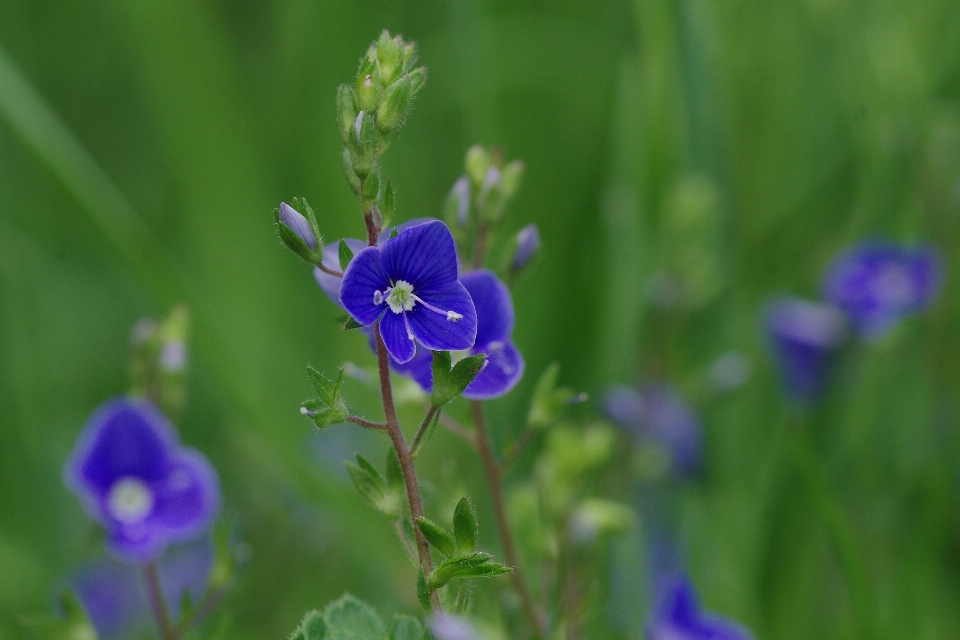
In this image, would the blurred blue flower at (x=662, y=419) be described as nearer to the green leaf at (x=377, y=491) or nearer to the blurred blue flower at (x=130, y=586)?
the blurred blue flower at (x=130, y=586)

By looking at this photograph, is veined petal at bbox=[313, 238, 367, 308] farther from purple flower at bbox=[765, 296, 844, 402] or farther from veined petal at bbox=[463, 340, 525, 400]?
purple flower at bbox=[765, 296, 844, 402]

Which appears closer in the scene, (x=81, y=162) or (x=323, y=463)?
(x=81, y=162)

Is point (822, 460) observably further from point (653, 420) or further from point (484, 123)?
point (484, 123)

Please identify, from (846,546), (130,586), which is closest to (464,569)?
(846,546)

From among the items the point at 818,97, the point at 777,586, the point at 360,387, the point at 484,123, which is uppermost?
the point at 818,97

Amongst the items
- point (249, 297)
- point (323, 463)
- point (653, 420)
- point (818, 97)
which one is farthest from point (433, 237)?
point (818, 97)

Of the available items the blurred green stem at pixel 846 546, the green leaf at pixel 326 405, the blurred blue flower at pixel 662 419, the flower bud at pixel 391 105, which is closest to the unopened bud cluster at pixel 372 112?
the flower bud at pixel 391 105

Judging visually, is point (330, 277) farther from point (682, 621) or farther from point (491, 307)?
point (682, 621)
